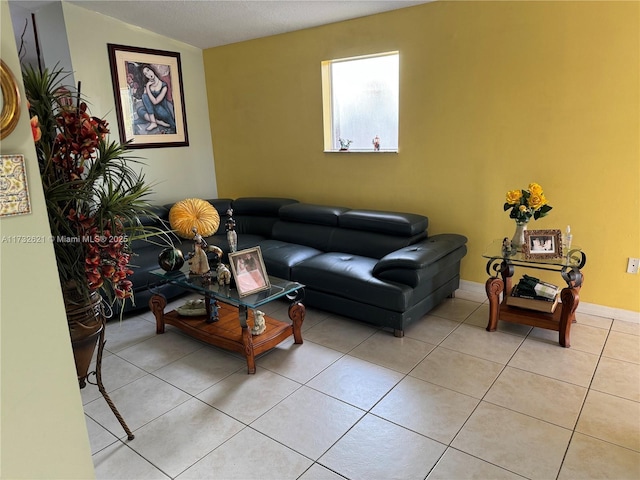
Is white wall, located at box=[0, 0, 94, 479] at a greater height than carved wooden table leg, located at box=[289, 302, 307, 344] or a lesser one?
greater

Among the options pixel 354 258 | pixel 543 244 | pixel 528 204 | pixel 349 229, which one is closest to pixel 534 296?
pixel 543 244

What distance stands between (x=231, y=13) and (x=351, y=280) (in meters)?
2.75

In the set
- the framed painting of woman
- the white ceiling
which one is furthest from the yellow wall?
the framed painting of woman

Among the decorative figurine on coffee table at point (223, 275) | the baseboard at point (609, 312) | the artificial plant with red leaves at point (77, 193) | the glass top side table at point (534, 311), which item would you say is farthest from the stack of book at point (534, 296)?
the artificial plant with red leaves at point (77, 193)

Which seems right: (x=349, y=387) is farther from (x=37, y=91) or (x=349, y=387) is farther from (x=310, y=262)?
(x=37, y=91)

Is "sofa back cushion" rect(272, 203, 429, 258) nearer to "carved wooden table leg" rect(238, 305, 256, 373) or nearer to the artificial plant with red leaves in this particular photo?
"carved wooden table leg" rect(238, 305, 256, 373)

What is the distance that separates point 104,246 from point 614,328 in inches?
133

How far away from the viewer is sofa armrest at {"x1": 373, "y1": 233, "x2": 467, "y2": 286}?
295cm

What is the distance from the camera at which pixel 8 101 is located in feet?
4.10

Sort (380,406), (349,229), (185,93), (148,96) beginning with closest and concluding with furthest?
(380,406) → (349,229) → (148,96) → (185,93)

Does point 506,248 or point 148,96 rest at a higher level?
point 148,96

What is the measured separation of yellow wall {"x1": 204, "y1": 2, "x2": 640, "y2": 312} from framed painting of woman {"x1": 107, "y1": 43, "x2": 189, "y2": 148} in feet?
3.58

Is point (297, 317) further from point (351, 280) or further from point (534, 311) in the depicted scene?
point (534, 311)

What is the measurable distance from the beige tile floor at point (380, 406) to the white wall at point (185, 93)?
2195 mm
